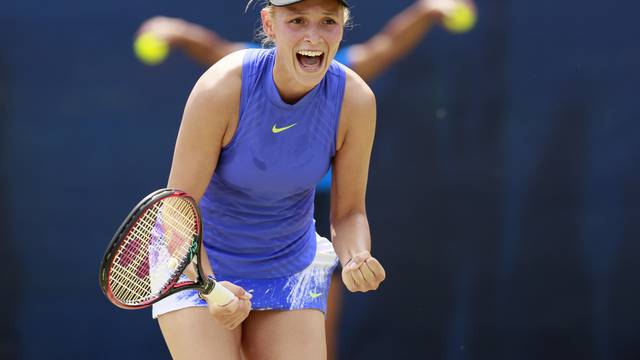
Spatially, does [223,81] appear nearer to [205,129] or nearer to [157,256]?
[205,129]

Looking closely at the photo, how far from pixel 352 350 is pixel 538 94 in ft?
4.24

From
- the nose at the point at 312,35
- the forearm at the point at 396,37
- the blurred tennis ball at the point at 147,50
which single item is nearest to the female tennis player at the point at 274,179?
the nose at the point at 312,35

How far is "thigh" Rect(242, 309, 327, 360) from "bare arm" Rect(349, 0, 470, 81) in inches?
57.7

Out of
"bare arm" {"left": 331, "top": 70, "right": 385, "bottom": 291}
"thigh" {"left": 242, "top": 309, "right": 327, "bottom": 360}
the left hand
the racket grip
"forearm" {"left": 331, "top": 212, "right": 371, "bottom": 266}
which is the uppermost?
"bare arm" {"left": 331, "top": 70, "right": 385, "bottom": 291}

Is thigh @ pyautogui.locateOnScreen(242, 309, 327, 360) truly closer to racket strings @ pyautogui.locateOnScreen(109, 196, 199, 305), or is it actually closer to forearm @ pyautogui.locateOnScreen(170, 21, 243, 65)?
racket strings @ pyautogui.locateOnScreen(109, 196, 199, 305)

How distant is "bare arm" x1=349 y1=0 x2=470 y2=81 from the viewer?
3.72 m

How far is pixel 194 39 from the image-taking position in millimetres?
3705

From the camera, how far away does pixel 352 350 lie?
3857 millimetres

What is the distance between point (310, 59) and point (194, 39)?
1481 millimetres

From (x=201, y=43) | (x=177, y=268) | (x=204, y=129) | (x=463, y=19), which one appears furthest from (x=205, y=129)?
(x=463, y=19)

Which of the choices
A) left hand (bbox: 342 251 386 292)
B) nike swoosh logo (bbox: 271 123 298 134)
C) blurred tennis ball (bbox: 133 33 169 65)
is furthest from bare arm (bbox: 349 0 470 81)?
left hand (bbox: 342 251 386 292)

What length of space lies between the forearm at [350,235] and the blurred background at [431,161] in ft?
4.09

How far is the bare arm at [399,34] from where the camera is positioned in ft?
12.2

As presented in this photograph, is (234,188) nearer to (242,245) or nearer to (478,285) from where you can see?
(242,245)
